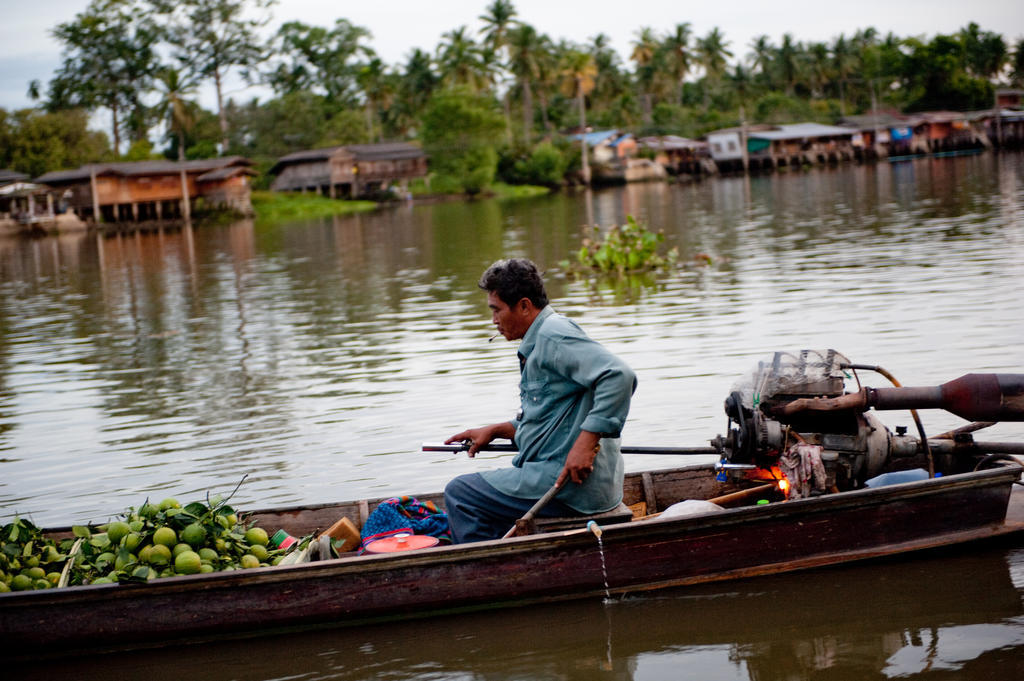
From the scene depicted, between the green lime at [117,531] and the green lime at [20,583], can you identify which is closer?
the green lime at [20,583]

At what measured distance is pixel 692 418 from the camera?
340 inches

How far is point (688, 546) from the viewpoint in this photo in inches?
209

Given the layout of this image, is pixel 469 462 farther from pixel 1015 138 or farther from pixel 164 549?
pixel 1015 138

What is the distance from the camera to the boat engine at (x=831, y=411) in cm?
530

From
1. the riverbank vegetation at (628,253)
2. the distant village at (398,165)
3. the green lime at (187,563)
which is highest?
the distant village at (398,165)

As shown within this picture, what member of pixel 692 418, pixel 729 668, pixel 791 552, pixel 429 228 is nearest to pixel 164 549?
pixel 729 668

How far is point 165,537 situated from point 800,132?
237 ft

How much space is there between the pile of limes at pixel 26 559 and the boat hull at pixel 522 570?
282mm

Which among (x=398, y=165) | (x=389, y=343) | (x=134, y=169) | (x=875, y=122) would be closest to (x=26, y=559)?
(x=389, y=343)

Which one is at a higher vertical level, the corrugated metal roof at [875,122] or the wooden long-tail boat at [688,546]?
the corrugated metal roof at [875,122]

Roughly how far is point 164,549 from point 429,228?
32.1 meters

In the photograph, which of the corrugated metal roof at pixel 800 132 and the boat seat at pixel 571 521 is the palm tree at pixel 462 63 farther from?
the boat seat at pixel 571 521

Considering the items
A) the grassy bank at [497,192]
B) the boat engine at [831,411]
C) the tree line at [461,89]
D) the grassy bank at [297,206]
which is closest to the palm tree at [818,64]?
the tree line at [461,89]

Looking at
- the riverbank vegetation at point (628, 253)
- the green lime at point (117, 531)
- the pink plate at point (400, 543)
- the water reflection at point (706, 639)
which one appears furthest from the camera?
the riverbank vegetation at point (628, 253)
